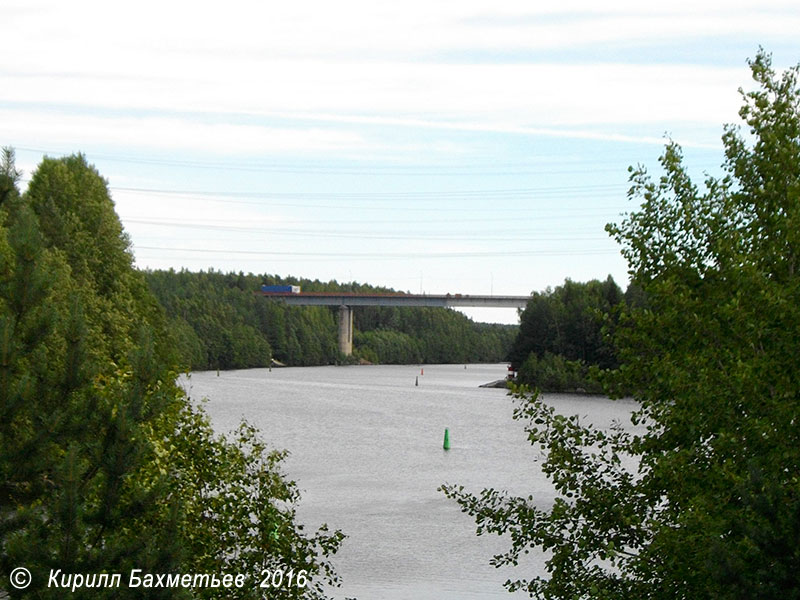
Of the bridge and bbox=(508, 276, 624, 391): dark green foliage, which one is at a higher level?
the bridge

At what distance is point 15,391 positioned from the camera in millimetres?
11930

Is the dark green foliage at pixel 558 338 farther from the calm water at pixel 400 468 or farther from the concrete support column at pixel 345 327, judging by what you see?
the concrete support column at pixel 345 327

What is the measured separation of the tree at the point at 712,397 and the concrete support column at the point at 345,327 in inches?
5997

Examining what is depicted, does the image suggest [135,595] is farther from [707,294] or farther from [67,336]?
[707,294]

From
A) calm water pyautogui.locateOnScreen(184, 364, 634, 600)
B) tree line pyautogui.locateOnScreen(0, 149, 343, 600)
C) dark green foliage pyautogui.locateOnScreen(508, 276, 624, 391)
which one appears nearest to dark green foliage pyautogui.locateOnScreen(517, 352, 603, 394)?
dark green foliage pyautogui.locateOnScreen(508, 276, 624, 391)

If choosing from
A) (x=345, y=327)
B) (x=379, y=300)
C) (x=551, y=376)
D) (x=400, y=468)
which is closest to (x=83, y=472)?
(x=400, y=468)

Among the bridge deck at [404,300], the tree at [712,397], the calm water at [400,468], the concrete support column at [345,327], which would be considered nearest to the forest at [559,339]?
the calm water at [400,468]

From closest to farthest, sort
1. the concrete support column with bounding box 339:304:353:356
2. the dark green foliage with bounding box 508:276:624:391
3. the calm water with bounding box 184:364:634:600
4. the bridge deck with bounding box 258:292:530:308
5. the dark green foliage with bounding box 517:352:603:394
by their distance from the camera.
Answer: the calm water with bounding box 184:364:634:600
the dark green foliage with bounding box 517:352:603:394
the dark green foliage with bounding box 508:276:624:391
the bridge deck with bounding box 258:292:530:308
the concrete support column with bounding box 339:304:353:356

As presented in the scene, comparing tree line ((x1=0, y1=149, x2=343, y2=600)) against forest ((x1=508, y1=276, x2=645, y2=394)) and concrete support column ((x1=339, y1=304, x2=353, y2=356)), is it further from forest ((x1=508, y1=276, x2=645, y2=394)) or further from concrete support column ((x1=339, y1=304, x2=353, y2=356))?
concrete support column ((x1=339, y1=304, x2=353, y2=356))

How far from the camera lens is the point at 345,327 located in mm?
176625

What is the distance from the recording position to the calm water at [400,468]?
101 feet

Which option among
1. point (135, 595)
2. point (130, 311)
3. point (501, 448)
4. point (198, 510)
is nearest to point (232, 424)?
point (501, 448)

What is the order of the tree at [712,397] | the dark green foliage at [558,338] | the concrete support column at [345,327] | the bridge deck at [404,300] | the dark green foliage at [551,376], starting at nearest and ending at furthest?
1. the tree at [712,397]
2. the dark green foliage at [551,376]
3. the dark green foliage at [558,338]
4. the bridge deck at [404,300]
5. the concrete support column at [345,327]

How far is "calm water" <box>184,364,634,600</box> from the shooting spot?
3074cm
